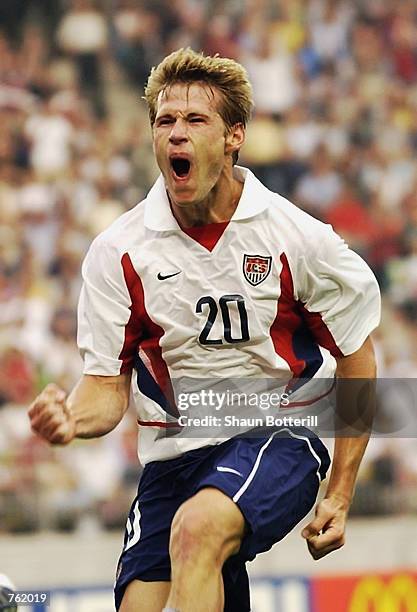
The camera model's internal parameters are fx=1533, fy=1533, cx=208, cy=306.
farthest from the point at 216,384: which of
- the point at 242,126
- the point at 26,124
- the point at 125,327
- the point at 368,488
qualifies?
the point at 26,124

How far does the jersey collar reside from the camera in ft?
17.1

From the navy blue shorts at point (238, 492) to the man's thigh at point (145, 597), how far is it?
0.02 meters

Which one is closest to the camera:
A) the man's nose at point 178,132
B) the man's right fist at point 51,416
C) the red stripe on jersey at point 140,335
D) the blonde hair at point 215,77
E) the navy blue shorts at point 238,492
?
the man's right fist at point 51,416

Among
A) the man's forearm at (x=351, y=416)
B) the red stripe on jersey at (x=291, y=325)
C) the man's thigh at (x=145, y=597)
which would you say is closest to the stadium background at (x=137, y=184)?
the man's forearm at (x=351, y=416)

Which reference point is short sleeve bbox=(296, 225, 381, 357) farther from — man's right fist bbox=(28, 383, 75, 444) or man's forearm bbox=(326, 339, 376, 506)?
man's right fist bbox=(28, 383, 75, 444)

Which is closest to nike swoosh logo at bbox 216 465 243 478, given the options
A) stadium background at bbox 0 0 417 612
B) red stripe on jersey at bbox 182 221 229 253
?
red stripe on jersey at bbox 182 221 229 253

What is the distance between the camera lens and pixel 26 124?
1228cm

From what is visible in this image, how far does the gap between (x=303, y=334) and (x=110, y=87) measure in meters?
8.14

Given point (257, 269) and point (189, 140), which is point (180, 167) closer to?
point (189, 140)

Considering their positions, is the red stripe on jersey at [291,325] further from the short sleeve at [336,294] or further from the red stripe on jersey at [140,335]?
the red stripe on jersey at [140,335]

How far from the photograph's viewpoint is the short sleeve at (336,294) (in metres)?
5.16

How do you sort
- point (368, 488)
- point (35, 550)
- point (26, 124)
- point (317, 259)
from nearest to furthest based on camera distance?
point (317, 259) < point (35, 550) < point (368, 488) < point (26, 124)

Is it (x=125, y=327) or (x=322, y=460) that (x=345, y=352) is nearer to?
(x=322, y=460)

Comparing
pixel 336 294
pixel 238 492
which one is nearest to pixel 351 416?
pixel 336 294
